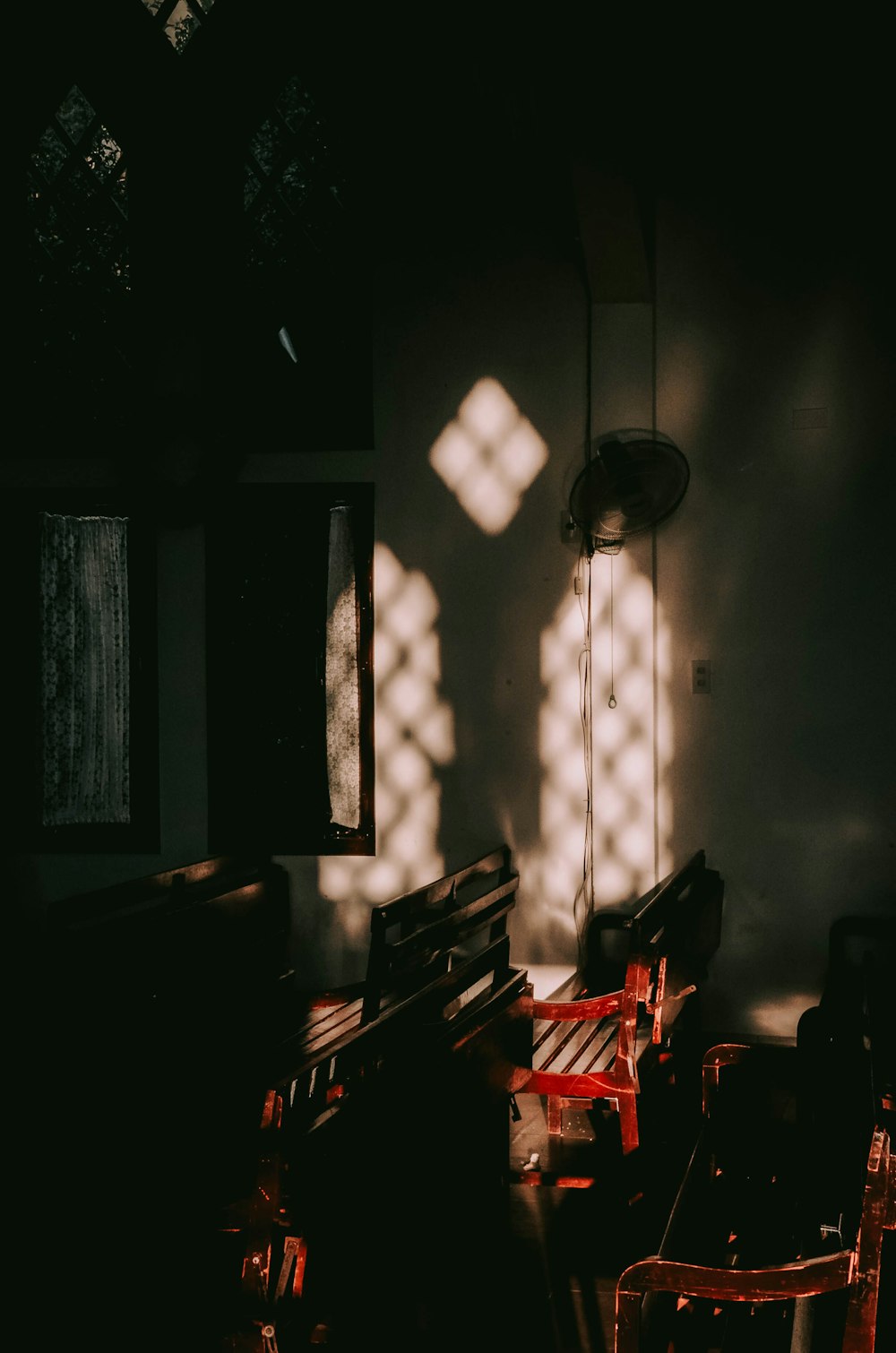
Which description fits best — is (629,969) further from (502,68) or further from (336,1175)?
(502,68)

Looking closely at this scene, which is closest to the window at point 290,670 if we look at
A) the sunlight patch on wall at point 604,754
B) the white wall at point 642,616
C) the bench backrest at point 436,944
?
the white wall at point 642,616

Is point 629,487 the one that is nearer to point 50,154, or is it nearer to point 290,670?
point 290,670

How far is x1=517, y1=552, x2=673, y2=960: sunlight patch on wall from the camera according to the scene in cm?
558

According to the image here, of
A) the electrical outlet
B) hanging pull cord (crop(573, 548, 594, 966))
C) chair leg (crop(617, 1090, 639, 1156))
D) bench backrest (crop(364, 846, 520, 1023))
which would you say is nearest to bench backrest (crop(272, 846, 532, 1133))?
bench backrest (crop(364, 846, 520, 1023))

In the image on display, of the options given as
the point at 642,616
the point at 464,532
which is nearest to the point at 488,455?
the point at 464,532

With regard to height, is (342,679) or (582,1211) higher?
(342,679)

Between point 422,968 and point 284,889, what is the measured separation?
190cm

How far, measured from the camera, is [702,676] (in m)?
5.52

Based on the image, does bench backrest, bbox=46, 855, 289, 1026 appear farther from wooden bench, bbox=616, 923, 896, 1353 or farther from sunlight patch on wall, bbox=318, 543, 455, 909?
wooden bench, bbox=616, 923, 896, 1353

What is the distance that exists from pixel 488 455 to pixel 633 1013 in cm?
290

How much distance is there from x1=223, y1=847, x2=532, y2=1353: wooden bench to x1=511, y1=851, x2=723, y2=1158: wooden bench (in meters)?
0.24

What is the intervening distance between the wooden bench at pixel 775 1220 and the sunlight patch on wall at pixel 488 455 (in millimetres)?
2829

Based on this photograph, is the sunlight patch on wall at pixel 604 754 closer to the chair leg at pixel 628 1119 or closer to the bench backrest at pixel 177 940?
the bench backrest at pixel 177 940

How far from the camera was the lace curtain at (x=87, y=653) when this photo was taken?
600 centimetres
